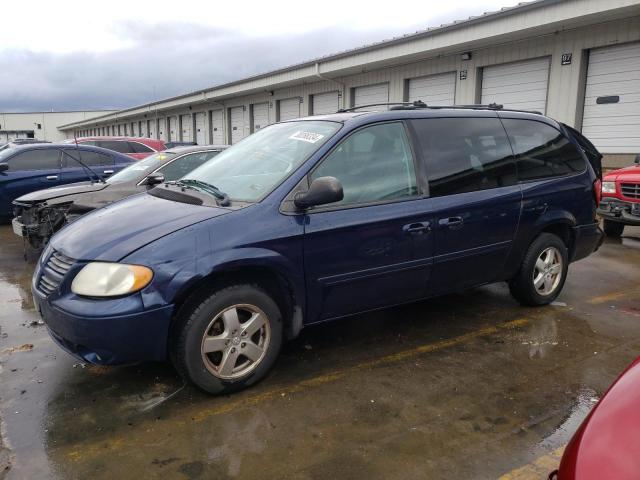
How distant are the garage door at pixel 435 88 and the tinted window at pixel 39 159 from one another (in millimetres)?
9372

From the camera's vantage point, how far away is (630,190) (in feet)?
25.4

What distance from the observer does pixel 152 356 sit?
3.02 m

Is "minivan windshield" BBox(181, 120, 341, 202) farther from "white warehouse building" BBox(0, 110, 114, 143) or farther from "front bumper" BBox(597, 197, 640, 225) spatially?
"white warehouse building" BBox(0, 110, 114, 143)

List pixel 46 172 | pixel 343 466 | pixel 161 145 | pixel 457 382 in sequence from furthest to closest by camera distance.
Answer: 1. pixel 161 145
2. pixel 46 172
3. pixel 457 382
4. pixel 343 466

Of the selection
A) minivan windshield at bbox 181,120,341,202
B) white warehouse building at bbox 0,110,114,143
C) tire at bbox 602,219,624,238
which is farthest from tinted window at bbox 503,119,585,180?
white warehouse building at bbox 0,110,114,143

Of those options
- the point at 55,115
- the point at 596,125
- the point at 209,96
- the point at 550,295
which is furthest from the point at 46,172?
the point at 55,115

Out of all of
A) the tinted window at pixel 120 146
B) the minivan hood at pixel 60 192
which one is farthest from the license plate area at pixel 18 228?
the tinted window at pixel 120 146

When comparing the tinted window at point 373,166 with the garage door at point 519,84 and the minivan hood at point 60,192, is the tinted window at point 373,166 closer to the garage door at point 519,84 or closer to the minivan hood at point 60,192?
the minivan hood at point 60,192

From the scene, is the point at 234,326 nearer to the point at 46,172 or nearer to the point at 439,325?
the point at 439,325

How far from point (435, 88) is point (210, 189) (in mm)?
12446

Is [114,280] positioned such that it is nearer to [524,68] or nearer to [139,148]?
[139,148]

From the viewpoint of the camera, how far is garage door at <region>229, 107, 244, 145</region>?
25.1m

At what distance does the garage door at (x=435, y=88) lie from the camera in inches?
561

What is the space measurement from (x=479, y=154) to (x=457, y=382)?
1883 millimetres
